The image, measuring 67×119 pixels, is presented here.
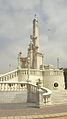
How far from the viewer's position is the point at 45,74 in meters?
29.1

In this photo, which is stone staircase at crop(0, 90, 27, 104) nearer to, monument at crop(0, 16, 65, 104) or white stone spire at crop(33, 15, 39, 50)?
monument at crop(0, 16, 65, 104)

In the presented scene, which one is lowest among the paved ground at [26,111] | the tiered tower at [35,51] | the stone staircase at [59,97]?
the paved ground at [26,111]

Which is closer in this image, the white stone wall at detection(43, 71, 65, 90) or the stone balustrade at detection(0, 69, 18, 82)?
the stone balustrade at detection(0, 69, 18, 82)

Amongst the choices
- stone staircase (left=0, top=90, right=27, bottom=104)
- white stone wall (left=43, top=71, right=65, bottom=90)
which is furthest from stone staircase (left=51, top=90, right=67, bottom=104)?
white stone wall (left=43, top=71, right=65, bottom=90)

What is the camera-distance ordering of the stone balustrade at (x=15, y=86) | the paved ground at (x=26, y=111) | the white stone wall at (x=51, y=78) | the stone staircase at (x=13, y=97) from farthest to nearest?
1. the white stone wall at (x=51, y=78)
2. the stone balustrade at (x=15, y=86)
3. the stone staircase at (x=13, y=97)
4. the paved ground at (x=26, y=111)

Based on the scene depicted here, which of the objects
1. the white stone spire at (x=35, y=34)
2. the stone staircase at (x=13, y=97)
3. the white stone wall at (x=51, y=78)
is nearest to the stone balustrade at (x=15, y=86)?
the stone staircase at (x=13, y=97)

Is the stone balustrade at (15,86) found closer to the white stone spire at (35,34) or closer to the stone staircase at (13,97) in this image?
the stone staircase at (13,97)

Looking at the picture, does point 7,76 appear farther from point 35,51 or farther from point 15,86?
point 35,51

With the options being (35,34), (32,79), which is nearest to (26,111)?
(32,79)

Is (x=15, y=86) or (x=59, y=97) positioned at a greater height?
(x=15, y=86)

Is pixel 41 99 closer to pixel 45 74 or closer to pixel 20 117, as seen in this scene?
pixel 20 117

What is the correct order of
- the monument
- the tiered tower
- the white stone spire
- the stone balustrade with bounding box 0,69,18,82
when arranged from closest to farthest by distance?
the monument, the stone balustrade with bounding box 0,69,18,82, the tiered tower, the white stone spire

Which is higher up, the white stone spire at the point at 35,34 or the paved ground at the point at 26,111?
the white stone spire at the point at 35,34

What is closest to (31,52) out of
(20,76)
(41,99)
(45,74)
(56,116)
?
(45,74)
